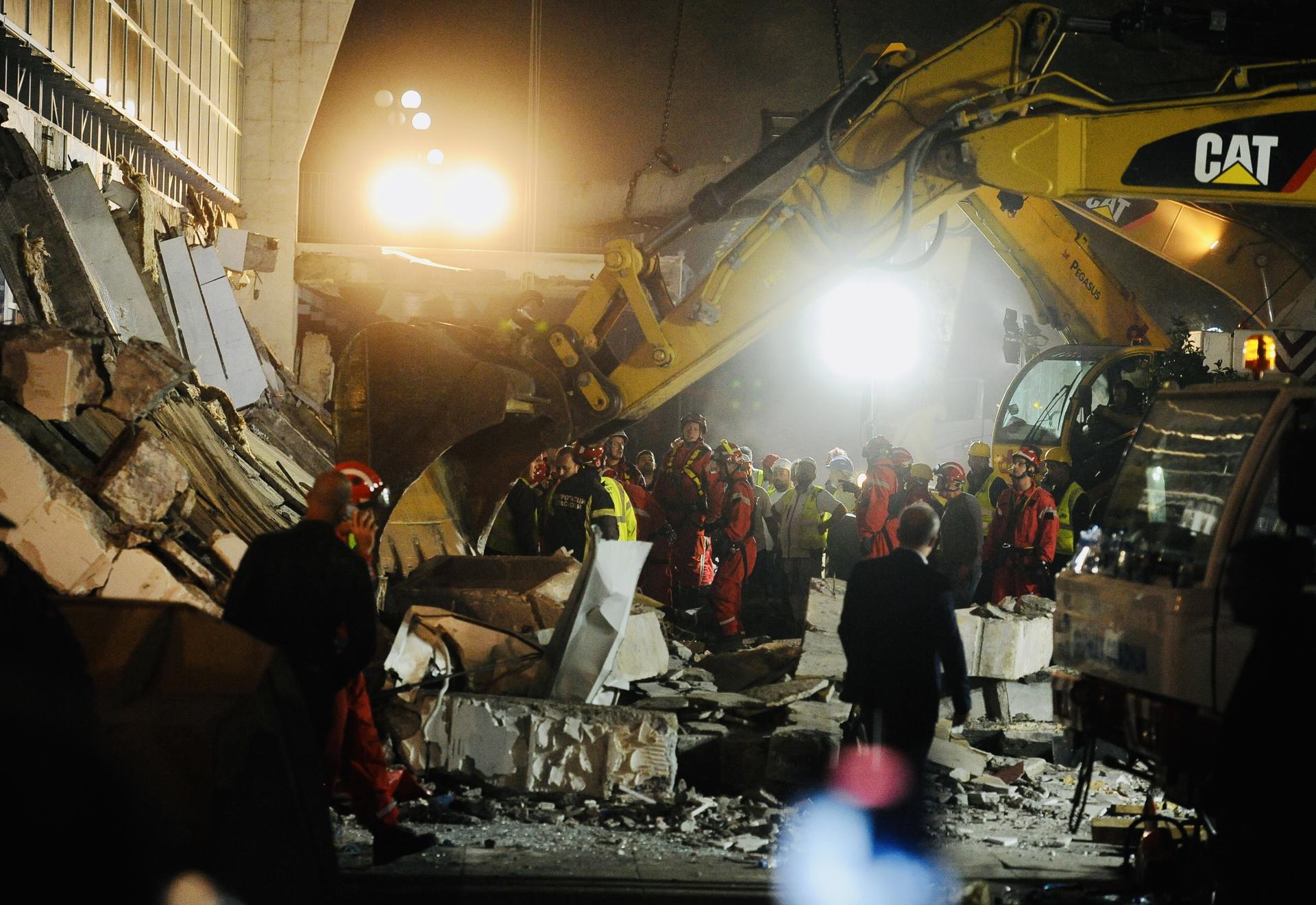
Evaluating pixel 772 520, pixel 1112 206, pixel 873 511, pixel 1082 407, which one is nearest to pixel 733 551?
pixel 873 511

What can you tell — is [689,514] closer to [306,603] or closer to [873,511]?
[873,511]

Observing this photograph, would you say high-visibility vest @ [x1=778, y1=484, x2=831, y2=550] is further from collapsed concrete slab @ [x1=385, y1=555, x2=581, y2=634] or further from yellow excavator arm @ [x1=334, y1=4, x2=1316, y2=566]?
collapsed concrete slab @ [x1=385, y1=555, x2=581, y2=634]

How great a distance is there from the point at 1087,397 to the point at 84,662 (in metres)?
11.7

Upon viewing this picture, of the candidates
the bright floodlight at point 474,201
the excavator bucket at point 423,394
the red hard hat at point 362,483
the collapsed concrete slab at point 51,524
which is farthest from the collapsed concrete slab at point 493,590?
the bright floodlight at point 474,201

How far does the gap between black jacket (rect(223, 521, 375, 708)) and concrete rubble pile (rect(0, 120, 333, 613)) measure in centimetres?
97

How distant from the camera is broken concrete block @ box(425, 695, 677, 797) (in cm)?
656

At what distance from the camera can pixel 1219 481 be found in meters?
4.81

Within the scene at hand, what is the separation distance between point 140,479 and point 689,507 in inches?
235

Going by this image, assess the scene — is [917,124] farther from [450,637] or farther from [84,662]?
[84,662]

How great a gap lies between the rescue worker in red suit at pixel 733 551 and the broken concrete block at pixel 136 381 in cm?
577

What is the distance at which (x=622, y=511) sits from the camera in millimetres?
10500

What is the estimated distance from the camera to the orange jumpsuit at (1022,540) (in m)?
10.7

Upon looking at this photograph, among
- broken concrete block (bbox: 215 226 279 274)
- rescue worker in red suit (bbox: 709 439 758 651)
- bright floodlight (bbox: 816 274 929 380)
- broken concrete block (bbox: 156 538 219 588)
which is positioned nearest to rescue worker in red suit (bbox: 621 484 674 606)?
rescue worker in red suit (bbox: 709 439 758 651)

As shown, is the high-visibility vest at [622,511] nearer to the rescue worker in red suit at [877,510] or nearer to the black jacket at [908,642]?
the rescue worker in red suit at [877,510]
